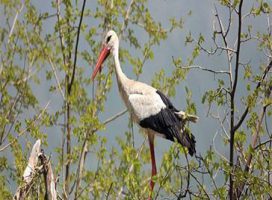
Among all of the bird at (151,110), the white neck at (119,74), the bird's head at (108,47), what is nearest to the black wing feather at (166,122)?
the bird at (151,110)

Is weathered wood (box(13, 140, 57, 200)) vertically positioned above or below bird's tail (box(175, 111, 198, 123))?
below

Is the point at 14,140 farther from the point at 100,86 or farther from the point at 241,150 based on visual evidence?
the point at 241,150

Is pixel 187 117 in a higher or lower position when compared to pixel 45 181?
higher

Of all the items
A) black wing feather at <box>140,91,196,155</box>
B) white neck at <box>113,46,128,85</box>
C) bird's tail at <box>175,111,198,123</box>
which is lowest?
bird's tail at <box>175,111,198,123</box>

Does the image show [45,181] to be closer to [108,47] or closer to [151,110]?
[151,110]

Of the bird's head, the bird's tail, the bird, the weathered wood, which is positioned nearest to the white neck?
the bird

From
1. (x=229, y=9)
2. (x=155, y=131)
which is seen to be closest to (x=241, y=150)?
(x=229, y=9)

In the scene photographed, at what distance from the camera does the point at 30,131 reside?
1116 cm

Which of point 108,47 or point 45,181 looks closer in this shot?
point 45,181

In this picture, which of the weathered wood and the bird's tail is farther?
the bird's tail

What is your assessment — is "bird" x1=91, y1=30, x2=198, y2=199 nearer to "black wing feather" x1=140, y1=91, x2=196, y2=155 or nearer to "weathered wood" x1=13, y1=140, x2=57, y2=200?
"black wing feather" x1=140, y1=91, x2=196, y2=155

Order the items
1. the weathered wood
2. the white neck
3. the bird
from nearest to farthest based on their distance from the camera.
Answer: the weathered wood < the bird < the white neck

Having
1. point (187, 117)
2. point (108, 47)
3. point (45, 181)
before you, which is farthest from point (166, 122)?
point (45, 181)

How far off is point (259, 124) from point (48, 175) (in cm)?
223
